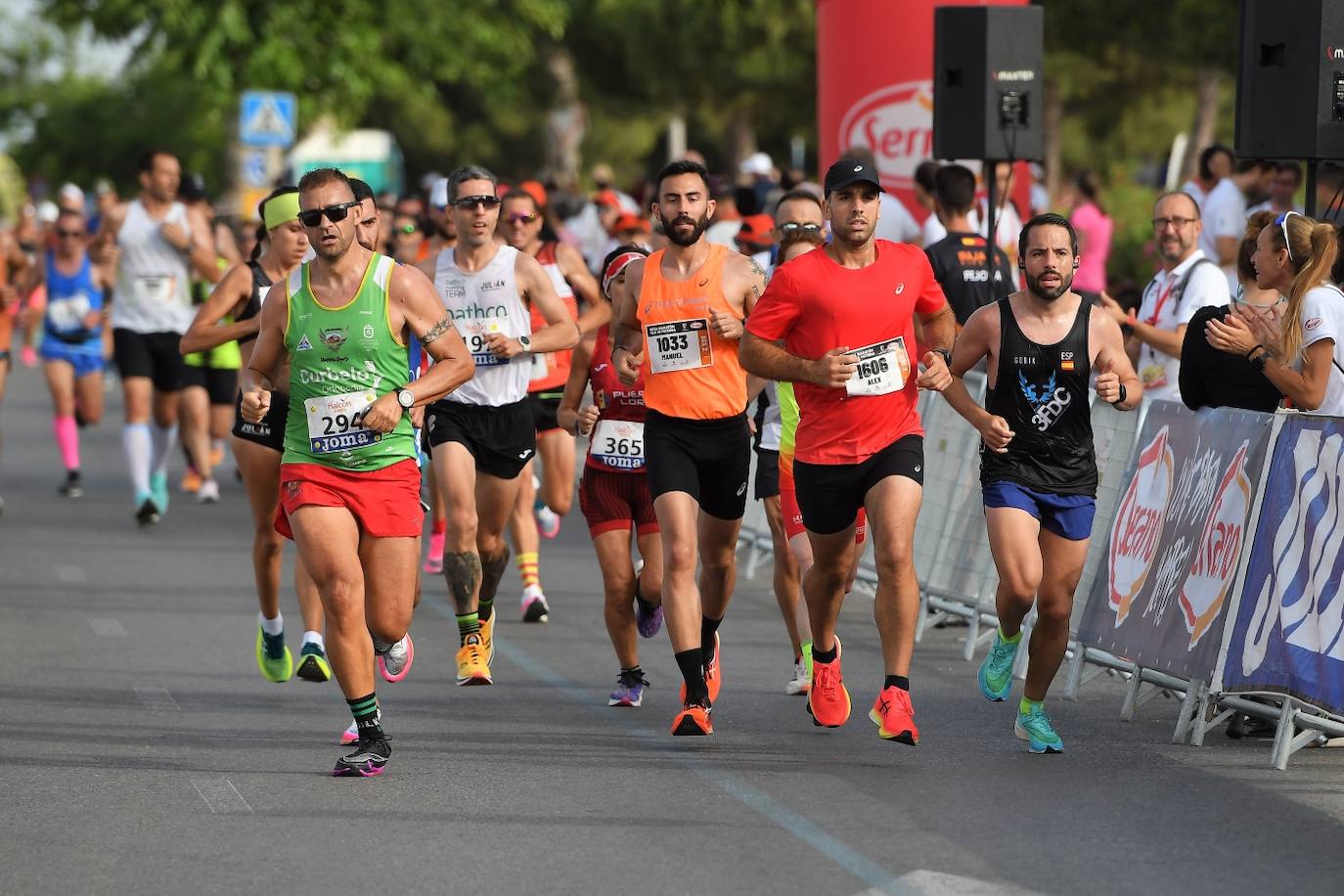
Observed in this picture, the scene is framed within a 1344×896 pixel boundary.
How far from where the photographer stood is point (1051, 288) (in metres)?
8.18

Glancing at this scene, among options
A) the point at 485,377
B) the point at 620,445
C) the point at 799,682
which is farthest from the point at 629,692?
the point at 485,377

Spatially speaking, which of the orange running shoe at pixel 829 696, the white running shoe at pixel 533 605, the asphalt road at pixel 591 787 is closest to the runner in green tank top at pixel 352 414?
the asphalt road at pixel 591 787

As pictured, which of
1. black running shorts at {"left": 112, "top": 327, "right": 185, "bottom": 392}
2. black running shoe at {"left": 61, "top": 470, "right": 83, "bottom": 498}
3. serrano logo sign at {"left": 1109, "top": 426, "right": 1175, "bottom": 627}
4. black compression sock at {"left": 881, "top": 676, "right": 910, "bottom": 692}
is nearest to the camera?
black compression sock at {"left": 881, "top": 676, "right": 910, "bottom": 692}

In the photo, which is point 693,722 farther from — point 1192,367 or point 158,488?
point 158,488

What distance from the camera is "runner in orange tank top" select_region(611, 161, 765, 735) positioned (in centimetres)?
845

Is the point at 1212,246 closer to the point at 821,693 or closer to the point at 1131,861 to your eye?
the point at 821,693

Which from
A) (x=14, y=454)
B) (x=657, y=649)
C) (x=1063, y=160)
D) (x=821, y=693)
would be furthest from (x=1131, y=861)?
(x=1063, y=160)

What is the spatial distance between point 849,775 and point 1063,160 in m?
56.8

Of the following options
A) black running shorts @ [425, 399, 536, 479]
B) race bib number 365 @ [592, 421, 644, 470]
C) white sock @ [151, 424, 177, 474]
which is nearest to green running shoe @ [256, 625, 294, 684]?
black running shorts @ [425, 399, 536, 479]

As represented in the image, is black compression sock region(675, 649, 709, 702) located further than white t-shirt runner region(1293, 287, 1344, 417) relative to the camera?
Yes

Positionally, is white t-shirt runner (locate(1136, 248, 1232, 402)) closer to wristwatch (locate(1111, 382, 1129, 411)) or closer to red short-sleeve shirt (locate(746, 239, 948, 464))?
wristwatch (locate(1111, 382, 1129, 411))

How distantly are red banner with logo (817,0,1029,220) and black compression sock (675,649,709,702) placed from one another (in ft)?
30.9

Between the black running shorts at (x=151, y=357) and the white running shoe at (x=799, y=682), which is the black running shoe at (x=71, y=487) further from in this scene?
the white running shoe at (x=799, y=682)

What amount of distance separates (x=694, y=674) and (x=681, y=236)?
5.50 ft
